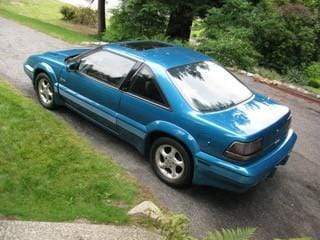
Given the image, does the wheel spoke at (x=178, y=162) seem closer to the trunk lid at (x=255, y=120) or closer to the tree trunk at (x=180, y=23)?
the trunk lid at (x=255, y=120)

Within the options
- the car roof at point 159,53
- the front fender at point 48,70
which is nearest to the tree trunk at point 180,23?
the front fender at point 48,70

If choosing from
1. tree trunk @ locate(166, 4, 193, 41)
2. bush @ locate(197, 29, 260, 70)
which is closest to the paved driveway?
bush @ locate(197, 29, 260, 70)

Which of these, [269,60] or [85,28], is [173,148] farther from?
[85,28]

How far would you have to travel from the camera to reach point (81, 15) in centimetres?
Answer: 3055

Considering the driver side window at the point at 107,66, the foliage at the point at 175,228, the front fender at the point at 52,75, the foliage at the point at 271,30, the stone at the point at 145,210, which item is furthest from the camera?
the foliage at the point at 271,30

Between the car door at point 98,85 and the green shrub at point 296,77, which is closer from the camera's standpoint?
the car door at point 98,85

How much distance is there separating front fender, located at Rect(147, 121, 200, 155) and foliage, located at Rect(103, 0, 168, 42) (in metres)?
11.6

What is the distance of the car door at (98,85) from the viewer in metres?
6.39

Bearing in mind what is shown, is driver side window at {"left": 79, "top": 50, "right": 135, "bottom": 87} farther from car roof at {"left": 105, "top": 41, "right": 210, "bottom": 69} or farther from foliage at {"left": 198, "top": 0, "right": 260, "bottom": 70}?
foliage at {"left": 198, "top": 0, "right": 260, "bottom": 70}

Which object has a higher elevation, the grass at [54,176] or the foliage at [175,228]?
the foliage at [175,228]

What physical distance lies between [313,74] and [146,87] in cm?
950

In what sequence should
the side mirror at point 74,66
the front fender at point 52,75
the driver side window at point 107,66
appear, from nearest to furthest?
the driver side window at point 107,66, the side mirror at point 74,66, the front fender at point 52,75

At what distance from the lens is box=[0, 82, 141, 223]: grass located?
16.6 feet

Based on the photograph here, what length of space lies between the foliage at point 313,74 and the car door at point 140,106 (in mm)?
8564
